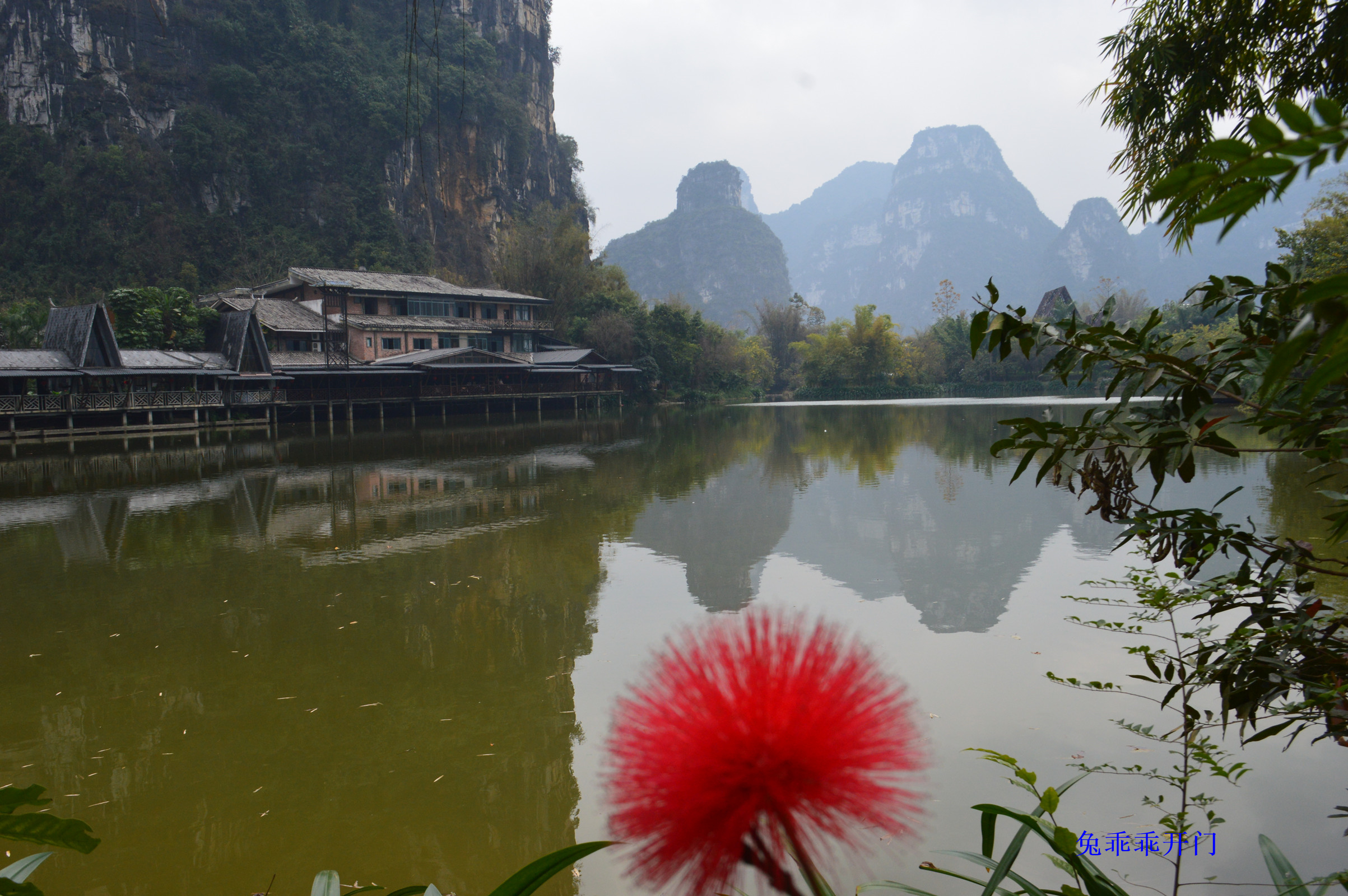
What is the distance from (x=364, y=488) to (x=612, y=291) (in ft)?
127

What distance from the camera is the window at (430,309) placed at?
37969 mm

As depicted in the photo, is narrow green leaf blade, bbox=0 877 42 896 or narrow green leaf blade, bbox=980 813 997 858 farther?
narrow green leaf blade, bbox=980 813 997 858

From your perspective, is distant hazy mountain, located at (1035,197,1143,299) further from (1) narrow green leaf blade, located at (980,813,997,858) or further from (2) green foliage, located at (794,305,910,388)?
(1) narrow green leaf blade, located at (980,813,997,858)

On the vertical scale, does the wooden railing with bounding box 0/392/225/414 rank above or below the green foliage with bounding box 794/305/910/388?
below

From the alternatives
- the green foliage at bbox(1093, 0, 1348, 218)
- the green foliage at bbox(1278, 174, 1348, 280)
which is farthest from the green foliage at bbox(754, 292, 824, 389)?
the green foliage at bbox(1093, 0, 1348, 218)

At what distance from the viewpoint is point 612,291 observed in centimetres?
5044

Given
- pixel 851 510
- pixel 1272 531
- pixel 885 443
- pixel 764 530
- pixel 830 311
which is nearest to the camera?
pixel 1272 531

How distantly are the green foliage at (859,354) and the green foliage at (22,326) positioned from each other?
42.9 meters

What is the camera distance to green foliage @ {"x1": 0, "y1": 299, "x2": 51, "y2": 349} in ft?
99.5

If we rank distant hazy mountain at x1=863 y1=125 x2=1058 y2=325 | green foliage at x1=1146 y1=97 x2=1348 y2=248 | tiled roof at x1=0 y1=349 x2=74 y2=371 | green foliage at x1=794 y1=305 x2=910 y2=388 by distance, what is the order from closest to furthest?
green foliage at x1=1146 y1=97 x2=1348 y2=248, tiled roof at x1=0 y1=349 x2=74 y2=371, green foliage at x1=794 y1=305 x2=910 y2=388, distant hazy mountain at x1=863 y1=125 x2=1058 y2=325

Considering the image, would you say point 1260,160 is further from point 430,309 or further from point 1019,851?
point 430,309

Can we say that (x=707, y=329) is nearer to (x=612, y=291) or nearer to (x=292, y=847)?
(x=612, y=291)

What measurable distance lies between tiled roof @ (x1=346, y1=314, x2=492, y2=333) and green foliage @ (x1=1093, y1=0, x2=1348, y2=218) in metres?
33.1

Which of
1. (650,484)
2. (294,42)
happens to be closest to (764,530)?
(650,484)
